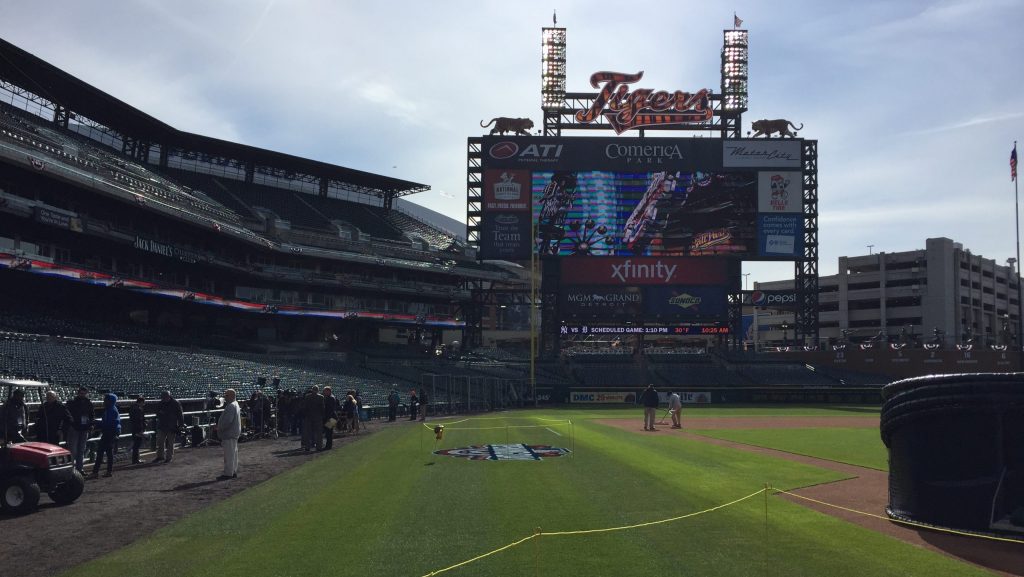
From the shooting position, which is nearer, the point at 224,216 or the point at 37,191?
the point at 37,191

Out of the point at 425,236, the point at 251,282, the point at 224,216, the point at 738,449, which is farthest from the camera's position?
the point at 425,236

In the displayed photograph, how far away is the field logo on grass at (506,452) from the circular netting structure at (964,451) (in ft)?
32.9

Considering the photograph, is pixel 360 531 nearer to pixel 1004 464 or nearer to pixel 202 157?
pixel 1004 464

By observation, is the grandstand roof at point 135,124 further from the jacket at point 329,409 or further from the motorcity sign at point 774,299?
the motorcity sign at point 774,299

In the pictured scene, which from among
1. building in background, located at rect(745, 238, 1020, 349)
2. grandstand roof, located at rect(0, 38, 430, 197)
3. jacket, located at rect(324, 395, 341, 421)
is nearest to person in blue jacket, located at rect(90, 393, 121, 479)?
jacket, located at rect(324, 395, 341, 421)

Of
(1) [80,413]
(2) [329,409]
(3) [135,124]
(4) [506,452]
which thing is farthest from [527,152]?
(1) [80,413]

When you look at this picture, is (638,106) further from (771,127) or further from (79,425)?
(79,425)

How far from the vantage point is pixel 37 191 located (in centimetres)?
4062

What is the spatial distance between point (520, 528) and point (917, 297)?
105 meters

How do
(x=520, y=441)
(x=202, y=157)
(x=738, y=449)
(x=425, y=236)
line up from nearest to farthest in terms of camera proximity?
(x=738, y=449) → (x=520, y=441) → (x=202, y=157) → (x=425, y=236)

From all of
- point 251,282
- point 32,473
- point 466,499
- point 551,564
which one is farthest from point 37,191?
point 551,564

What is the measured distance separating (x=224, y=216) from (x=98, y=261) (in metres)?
12.9

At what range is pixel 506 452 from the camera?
21359mm

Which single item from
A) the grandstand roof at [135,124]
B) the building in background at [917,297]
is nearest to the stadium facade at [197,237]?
the grandstand roof at [135,124]
